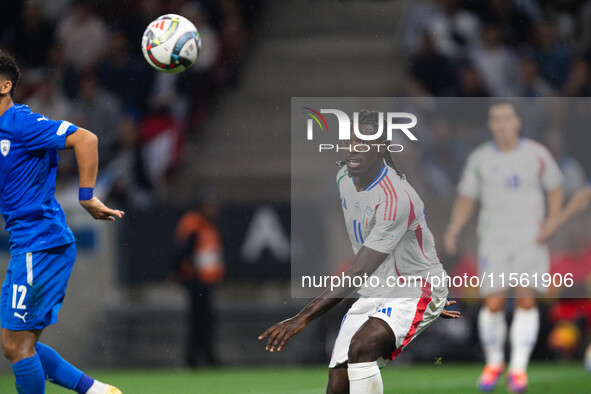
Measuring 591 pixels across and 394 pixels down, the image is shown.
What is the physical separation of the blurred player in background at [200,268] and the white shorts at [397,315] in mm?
5446

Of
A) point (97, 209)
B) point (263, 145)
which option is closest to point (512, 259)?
point (97, 209)

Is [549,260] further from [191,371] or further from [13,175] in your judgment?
[13,175]

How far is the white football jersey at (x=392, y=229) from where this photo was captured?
533cm

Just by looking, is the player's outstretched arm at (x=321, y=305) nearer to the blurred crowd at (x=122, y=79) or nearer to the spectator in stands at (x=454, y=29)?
the blurred crowd at (x=122, y=79)

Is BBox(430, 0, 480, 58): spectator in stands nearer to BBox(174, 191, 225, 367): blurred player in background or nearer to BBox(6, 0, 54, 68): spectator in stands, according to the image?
BBox(174, 191, 225, 367): blurred player in background

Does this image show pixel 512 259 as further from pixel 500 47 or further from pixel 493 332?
pixel 500 47

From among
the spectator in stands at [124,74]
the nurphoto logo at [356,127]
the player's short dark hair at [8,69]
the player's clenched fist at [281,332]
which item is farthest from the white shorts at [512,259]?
the spectator in stands at [124,74]

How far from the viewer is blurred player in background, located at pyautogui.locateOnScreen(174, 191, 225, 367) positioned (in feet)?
35.1

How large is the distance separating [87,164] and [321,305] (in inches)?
59.1

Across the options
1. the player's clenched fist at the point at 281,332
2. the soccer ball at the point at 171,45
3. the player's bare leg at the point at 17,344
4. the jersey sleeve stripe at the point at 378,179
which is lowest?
the player's bare leg at the point at 17,344

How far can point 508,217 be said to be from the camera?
27.8 ft

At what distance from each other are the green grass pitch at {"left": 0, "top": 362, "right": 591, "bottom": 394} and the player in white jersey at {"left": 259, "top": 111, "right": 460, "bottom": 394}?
2.99 m

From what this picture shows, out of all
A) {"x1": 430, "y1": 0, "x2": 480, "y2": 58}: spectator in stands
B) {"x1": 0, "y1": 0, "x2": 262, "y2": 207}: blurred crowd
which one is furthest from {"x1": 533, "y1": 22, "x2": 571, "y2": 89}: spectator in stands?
{"x1": 0, "y1": 0, "x2": 262, "y2": 207}: blurred crowd

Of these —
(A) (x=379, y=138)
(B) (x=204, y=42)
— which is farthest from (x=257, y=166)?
(A) (x=379, y=138)
